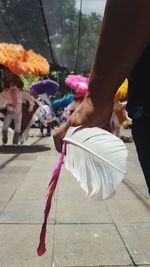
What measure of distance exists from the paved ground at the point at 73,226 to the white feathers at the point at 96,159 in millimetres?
706

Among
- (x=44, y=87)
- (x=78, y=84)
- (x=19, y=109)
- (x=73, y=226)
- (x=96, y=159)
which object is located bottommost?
(x=73, y=226)

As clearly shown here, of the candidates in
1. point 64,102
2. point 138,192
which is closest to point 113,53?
point 138,192

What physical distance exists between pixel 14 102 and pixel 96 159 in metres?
10.7

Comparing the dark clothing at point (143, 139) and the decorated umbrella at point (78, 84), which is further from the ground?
the dark clothing at point (143, 139)

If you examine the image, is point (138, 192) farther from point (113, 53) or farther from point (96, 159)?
point (113, 53)

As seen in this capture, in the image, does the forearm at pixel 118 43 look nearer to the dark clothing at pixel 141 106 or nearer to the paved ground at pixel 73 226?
the dark clothing at pixel 141 106

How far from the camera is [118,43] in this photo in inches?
64.0

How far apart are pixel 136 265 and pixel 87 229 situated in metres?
0.91

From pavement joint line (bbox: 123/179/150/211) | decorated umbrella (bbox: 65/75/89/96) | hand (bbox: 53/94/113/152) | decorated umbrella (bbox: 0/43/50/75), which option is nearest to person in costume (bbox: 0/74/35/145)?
decorated umbrella (bbox: 0/43/50/75)

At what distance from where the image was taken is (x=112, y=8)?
63.8 inches

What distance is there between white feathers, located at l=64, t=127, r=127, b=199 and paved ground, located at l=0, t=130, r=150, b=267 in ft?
2.32

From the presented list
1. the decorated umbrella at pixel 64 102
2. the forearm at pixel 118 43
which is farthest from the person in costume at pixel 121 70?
the decorated umbrella at pixel 64 102

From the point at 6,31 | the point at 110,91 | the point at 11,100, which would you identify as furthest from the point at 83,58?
the point at 110,91

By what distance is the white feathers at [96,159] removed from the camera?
1665 mm
